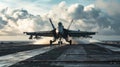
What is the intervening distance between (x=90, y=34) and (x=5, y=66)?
2454 inches

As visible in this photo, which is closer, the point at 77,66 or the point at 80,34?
the point at 77,66

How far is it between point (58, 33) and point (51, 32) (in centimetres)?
868

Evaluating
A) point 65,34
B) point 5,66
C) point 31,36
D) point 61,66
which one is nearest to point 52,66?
point 61,66

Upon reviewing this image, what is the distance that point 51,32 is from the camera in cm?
7269

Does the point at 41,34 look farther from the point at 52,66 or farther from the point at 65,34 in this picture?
the point at 52,66

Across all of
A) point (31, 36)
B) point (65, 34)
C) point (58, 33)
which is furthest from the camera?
point (31, 36)

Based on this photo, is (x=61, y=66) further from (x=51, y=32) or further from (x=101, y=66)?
(x=51, y=32)

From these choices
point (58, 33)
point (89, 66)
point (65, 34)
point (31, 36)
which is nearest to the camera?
point (89, 66)

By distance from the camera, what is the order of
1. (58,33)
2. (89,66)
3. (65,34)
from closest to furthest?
1. (89,66)
2. (58,33)
3. (65,34)

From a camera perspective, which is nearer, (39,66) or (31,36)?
(39,66)

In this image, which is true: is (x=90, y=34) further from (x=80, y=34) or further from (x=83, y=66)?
(x=83, y=66)

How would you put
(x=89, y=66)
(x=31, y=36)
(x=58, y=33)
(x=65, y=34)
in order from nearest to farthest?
(x=89, y=66), (x=58, y=33), (x=65, y=34), (x=31, y=36)

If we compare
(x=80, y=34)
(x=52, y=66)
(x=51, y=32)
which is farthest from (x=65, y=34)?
(x=52, y=66)

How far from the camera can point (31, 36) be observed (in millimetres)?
76750
